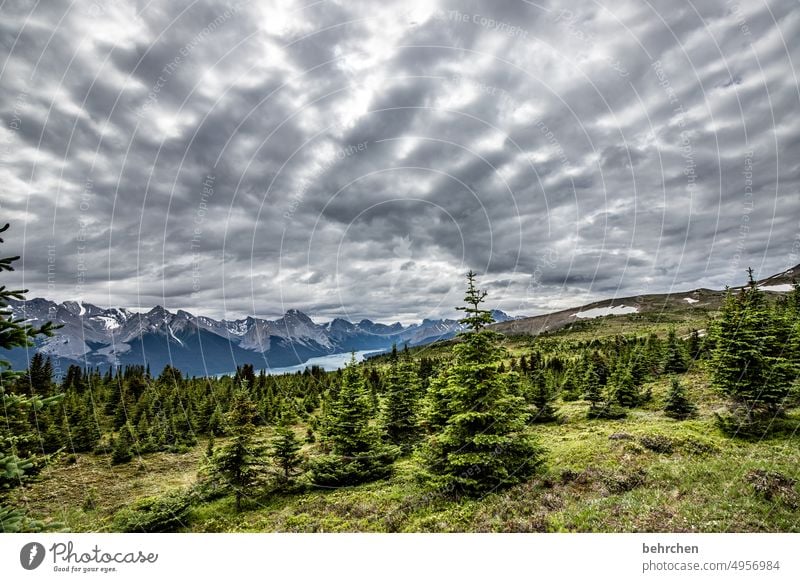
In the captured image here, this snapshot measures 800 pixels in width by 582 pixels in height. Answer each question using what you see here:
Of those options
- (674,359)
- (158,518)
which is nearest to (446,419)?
(158,518)

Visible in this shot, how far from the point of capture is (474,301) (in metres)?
16.0

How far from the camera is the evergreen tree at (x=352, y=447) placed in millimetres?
A: 23031

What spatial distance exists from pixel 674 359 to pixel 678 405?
28.4 metres

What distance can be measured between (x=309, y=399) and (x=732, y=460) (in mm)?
67343

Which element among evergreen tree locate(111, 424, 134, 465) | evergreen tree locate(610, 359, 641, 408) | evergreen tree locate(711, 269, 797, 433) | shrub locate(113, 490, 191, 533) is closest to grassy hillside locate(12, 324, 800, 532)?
shrub locate(113, 490, 191, 533)

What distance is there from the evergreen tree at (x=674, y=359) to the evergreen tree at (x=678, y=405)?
2653 cm

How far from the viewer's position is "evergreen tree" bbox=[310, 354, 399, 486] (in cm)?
2303

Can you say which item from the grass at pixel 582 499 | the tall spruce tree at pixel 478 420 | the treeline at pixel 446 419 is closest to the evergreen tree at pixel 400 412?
the treeline at pixel 446 419

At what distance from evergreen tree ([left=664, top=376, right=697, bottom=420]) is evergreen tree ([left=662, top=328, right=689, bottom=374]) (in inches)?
1044

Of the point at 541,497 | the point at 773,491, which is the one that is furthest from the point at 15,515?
the point at 773,491

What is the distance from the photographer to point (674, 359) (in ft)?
177

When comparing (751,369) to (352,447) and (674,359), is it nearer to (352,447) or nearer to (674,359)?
(352,447)

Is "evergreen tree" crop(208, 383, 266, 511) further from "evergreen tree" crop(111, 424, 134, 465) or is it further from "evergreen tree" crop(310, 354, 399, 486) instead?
"evergreen tree" crop(111, 424, 134, 465)
